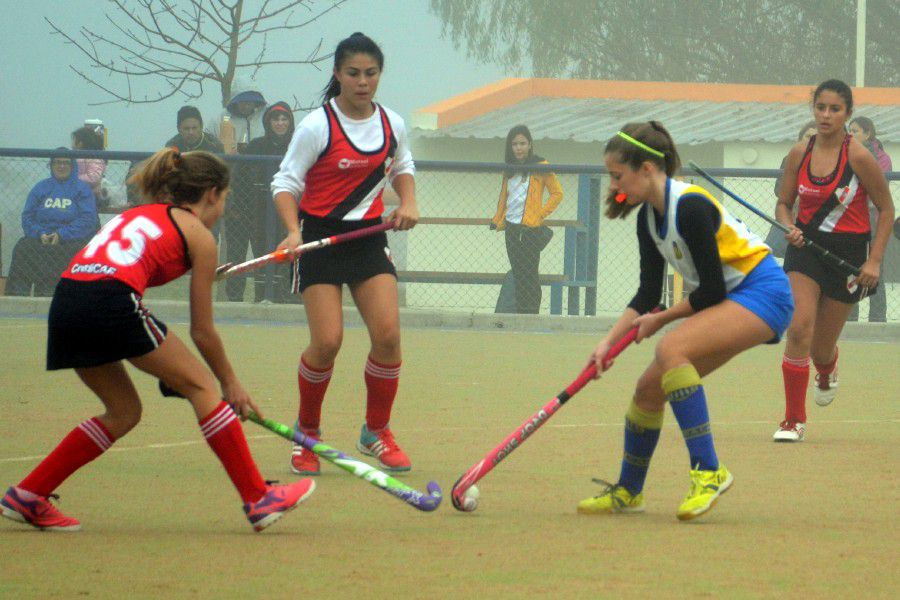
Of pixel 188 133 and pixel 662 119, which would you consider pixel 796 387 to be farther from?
pixel 662 119

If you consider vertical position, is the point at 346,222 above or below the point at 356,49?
below

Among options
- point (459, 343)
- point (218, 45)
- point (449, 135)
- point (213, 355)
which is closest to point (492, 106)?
point (449, 135)

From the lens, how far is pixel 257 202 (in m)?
15.9

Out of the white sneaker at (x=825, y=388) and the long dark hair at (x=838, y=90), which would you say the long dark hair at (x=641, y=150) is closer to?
the long dark hair at (x=838, y=90)

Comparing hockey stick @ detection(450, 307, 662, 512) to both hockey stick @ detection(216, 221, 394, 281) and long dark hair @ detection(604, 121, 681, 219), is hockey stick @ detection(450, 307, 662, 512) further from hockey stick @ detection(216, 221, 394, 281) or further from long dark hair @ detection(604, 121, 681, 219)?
hockey stick @ detection(216, 221, 394, 281)

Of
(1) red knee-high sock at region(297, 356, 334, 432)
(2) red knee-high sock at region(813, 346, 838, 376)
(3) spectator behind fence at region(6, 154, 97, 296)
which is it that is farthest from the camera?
(3) spectator behind fence at region(6, 154, 97, 296)

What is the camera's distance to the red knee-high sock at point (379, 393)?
7332 mm

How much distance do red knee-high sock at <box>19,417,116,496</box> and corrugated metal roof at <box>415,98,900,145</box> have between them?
16.3 m

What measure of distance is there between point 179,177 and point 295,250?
1.38 m

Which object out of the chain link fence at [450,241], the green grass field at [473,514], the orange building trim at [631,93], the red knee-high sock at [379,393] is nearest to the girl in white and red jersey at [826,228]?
the green grass field at [473,514]

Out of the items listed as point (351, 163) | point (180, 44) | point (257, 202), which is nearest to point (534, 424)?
point (351, 163)

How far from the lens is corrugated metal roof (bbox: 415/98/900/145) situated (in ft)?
71.3

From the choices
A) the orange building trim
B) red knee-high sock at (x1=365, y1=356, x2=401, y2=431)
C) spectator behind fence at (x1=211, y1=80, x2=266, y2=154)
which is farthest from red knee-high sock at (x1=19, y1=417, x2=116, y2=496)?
the orange building trim

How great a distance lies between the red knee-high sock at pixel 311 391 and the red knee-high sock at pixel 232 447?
6.02 ft
